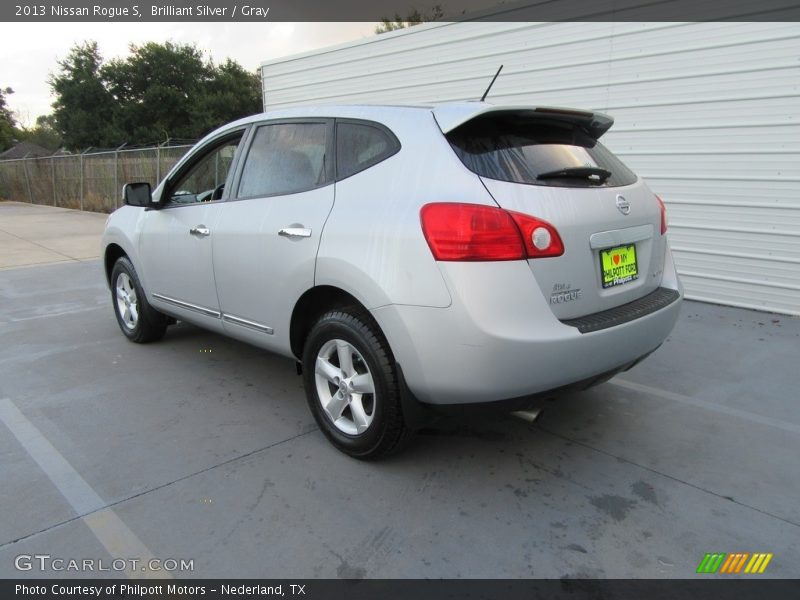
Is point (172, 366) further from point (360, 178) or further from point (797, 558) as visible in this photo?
point (797, 558)

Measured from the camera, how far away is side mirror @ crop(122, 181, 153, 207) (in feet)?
13.6

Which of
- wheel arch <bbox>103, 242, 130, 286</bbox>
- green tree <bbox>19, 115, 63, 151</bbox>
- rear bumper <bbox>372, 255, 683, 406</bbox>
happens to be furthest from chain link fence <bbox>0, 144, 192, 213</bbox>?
green tree <bbox>19, 115, 63, 151</bbox>

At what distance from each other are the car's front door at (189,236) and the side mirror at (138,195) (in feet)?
0.37

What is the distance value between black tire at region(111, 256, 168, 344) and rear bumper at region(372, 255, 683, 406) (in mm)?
2895

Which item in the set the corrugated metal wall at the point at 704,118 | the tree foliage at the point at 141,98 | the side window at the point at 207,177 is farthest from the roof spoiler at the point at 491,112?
the tree foliage at the point at 141,98

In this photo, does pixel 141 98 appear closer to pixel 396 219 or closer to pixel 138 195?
pixel 138 195

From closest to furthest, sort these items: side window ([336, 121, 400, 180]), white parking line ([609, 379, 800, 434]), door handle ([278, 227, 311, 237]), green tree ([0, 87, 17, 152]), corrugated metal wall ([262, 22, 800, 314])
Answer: side window ([336, 121, 400, 180]) < door handle ([278, 227, 311, 237]) < white parking line ([609, 379, 800, 434]) < corrugated metal wall ([262, 22, 800, 314]) < green tree ([0, 87, 17, 152])

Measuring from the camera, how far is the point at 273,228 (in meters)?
3.11

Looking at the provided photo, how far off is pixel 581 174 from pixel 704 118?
416 cm

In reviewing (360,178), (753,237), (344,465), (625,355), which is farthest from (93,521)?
(753,237)

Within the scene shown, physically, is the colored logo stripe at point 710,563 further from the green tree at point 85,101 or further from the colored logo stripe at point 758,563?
the green tree at point 85,101

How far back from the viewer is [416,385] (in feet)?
8.04

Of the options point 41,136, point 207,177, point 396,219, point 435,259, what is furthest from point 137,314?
point 41,136

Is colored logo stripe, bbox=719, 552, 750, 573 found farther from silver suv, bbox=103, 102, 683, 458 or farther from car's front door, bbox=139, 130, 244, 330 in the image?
car's front door, bbox=139, 130, 244, 330
